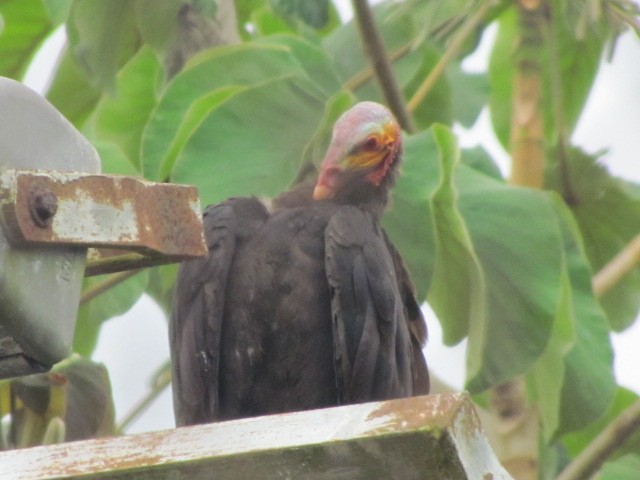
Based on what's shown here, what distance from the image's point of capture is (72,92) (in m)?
4.56

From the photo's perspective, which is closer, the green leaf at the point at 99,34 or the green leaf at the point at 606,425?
the green leaf at the point at 99,34

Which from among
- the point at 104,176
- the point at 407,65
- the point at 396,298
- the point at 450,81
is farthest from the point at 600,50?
the point at 104,176

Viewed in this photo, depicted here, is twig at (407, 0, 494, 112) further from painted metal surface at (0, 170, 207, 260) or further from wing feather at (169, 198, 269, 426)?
painted metal surface at (0, 170, 207, 260)

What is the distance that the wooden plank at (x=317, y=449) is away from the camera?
1549mm

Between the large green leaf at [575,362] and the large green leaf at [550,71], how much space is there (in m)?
0.97

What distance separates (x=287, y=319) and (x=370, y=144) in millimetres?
586

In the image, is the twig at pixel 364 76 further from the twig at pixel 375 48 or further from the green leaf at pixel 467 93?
the green leaf at pixel 467 93

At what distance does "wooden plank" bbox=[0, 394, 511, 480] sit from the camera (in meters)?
1.55

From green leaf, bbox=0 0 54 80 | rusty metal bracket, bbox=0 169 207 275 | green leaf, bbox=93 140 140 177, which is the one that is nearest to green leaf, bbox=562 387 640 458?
green leaf, bbox=93 140 140 177

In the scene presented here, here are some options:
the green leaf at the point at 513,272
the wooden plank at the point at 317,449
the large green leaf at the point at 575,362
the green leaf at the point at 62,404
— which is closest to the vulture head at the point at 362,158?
the green leaf at the point at 513,272

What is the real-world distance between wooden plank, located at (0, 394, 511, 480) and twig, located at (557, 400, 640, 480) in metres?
1.74

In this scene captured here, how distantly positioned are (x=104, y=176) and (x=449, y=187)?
1.61 metres

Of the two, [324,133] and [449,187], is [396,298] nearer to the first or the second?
[449,187]

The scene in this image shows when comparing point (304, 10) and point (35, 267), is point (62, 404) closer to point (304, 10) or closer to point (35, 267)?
point (304, 10)
